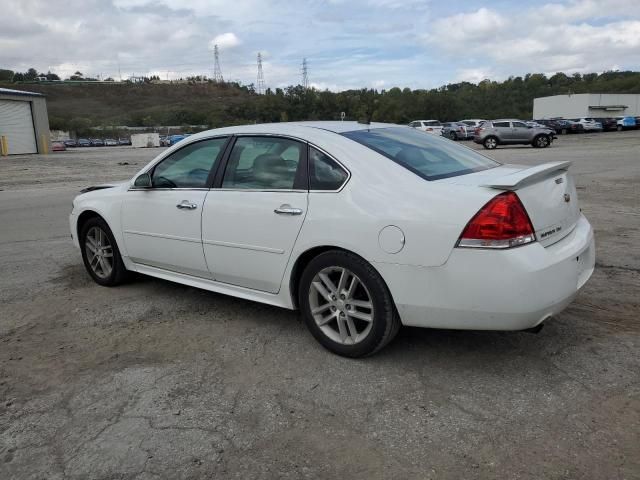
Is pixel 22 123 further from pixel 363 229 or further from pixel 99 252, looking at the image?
pixel 363 229

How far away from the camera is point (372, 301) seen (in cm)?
345

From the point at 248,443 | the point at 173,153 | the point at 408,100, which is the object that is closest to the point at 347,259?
the point at 248,443

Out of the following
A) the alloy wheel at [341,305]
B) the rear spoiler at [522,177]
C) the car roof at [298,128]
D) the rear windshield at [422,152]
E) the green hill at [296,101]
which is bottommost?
the alloy wheel at [341,305]

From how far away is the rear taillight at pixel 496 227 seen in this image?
3.07 m

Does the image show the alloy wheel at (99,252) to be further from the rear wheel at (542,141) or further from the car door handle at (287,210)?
the rear wheel at (542,141)

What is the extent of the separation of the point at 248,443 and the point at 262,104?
293 feet

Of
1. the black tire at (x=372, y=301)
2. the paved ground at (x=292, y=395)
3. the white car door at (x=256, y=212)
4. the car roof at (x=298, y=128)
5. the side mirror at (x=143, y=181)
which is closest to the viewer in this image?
the paved ground at (x=292, y=395)

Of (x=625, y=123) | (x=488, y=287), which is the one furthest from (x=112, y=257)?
(x=625, y=123)

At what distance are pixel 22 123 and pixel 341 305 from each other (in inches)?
1710

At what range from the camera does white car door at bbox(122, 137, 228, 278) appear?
4.39m

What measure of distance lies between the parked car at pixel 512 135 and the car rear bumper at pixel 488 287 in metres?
29.5

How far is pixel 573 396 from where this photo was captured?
10.2 feet

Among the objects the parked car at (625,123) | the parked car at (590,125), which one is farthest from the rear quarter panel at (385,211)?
the parked car at (625,123)

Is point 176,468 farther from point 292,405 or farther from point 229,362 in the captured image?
point 229,362
